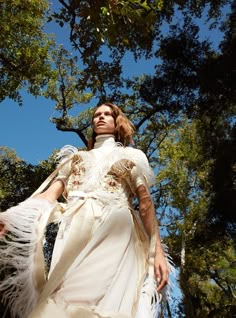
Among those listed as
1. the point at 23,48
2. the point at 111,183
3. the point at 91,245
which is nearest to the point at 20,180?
the point at 23,48

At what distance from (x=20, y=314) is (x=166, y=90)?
8.28 meters

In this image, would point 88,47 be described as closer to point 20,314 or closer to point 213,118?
point 20,314

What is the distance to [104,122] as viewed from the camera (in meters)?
2.89

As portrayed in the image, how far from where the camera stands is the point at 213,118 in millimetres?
10219

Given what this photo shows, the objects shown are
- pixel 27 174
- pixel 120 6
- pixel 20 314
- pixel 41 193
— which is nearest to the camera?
pixel 20 314

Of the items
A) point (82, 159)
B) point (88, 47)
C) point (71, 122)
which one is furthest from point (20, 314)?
point (71, 122)

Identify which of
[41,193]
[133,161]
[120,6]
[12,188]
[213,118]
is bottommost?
[41,193]

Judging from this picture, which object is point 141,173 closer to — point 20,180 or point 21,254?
point 21,254

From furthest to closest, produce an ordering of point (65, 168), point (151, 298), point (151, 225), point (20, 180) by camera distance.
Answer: point (20, 180) → point (65, 168) → point (151, 225) → point (151, 298)

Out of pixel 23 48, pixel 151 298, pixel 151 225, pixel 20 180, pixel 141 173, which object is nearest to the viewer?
pixel 151 298

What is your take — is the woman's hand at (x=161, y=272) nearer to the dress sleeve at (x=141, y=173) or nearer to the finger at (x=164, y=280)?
the finger at (x=164, y=280)

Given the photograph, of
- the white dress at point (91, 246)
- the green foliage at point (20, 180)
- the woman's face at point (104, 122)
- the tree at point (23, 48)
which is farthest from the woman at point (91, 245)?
the green foliage at point (20, 180)

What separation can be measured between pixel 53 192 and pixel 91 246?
0.52 m

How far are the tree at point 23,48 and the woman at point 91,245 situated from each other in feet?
23.1
